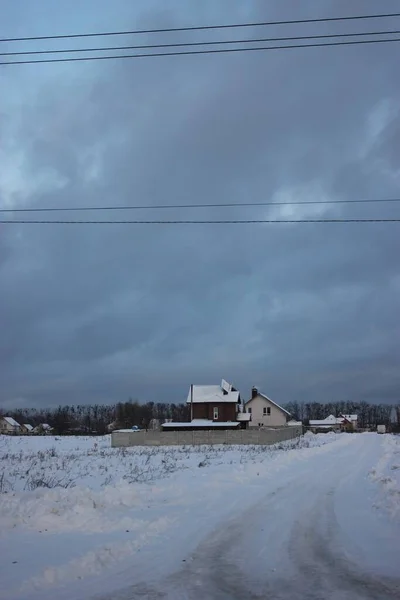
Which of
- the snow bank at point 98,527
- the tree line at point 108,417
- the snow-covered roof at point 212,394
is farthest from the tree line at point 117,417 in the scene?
the snow bank at point 98,527

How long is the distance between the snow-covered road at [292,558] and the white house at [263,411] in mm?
81487

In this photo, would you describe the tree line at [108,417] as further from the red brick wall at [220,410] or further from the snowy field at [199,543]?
the snowy field at [199,543]

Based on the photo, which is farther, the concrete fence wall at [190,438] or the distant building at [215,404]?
the distant building at [215,404]

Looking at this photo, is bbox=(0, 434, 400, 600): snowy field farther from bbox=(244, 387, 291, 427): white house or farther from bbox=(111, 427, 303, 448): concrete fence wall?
bbox=(244, 387, 291, 427): white house

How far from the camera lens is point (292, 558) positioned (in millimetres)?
8383

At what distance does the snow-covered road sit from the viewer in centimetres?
666

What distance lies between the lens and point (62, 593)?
21.4ft

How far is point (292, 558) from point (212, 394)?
250 feet

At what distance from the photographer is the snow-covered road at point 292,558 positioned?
666cm

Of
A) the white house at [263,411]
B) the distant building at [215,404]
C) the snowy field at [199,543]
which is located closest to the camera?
the snowy field at [199,543]

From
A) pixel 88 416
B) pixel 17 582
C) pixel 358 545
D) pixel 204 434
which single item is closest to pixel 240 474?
pixel 358 545

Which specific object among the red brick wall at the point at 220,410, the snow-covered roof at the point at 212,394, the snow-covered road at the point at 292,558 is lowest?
the snow-covered road at the point at 292,558

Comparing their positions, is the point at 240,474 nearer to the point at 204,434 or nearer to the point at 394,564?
the point at 394,564

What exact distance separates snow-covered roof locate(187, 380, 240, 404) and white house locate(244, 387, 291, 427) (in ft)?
39.3
